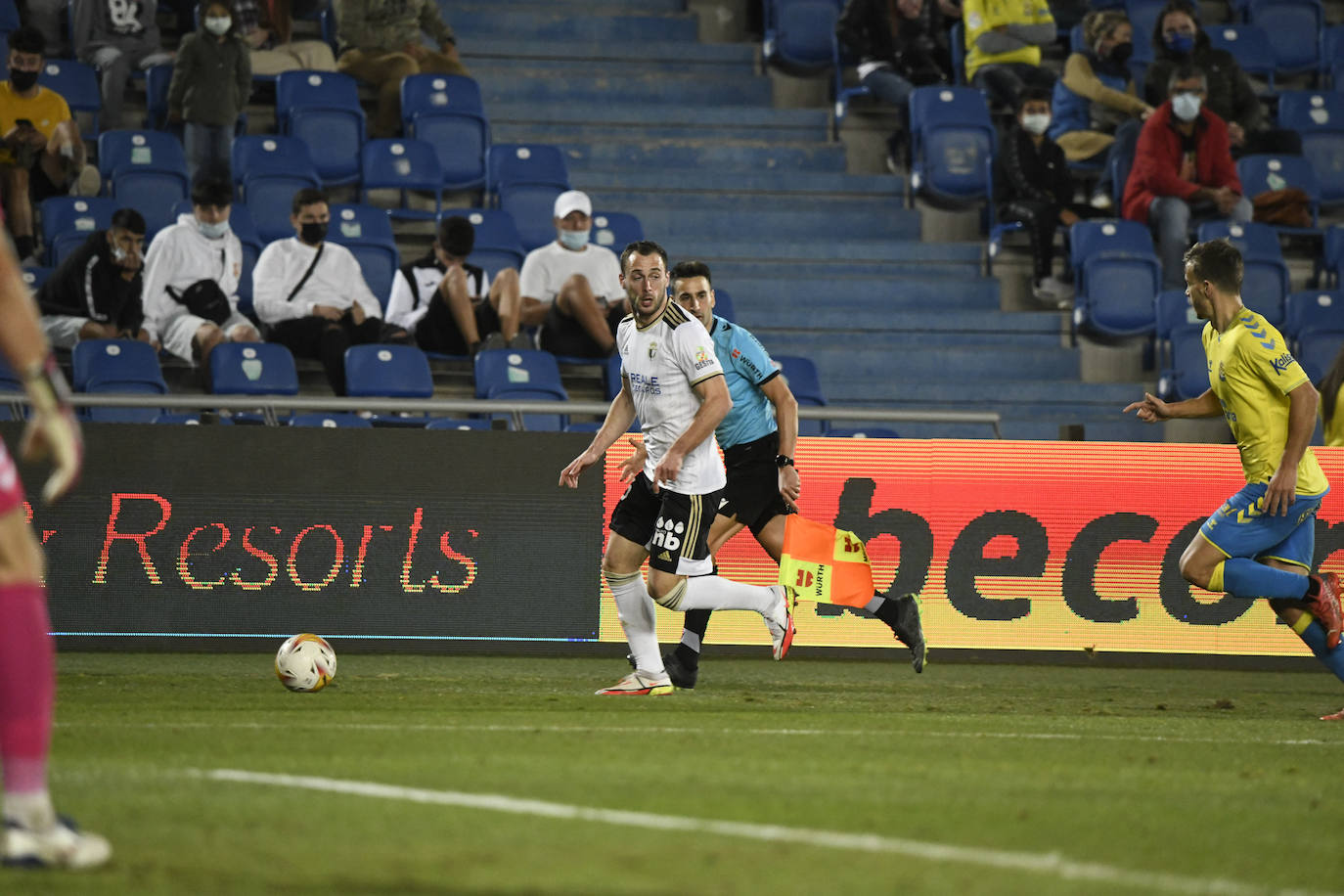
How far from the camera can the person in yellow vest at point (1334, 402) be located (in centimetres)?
903

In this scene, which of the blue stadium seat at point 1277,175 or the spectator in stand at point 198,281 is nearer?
the spectator in stand at point 198,281

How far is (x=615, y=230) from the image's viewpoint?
1483 centimetres

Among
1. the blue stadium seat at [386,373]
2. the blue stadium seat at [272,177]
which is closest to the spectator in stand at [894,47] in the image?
A: the blue stadium seat at [272,177]

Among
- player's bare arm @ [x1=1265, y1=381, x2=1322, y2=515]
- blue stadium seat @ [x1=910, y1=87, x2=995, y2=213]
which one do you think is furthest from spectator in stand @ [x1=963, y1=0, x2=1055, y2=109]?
player's bare arm @ [x1=1265, y1=381, x2=1322, y2=515]

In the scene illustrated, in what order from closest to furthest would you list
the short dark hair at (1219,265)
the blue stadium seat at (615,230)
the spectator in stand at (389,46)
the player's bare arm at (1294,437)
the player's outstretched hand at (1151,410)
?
the player's bare arm at (1294,437), the short dark hair at (1219,265), the player's outstretched hand at (1151,410), the blue stadium seat at (615,230), the spectator in stand at (389,46)

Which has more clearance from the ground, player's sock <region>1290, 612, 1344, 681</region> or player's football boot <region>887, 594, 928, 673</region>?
player's sock <region>1290, 612, 1344, 681</region>

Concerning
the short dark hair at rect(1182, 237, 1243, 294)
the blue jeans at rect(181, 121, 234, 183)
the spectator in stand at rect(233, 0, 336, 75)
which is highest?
the spectator in stand at rect(233, 0, 336, 75)

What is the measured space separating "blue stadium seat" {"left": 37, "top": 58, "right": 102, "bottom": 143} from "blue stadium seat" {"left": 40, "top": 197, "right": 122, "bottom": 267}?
1519 millimetres

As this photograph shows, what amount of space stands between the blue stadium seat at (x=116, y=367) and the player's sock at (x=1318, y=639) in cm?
742

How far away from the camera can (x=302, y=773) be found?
5160 mm

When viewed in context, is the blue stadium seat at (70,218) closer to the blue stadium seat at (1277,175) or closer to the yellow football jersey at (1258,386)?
the yellow football jersey at (1258,386)

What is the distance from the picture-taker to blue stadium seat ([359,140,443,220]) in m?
15.1

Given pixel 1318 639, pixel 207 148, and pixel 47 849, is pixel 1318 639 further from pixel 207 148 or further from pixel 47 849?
pixel 207 148

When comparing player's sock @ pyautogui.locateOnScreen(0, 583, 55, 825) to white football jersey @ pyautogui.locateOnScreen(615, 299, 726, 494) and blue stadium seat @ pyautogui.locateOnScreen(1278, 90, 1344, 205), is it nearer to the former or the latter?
white football jersey @ pyautogui.locateOnScreen(615, 299, 726, 494)
